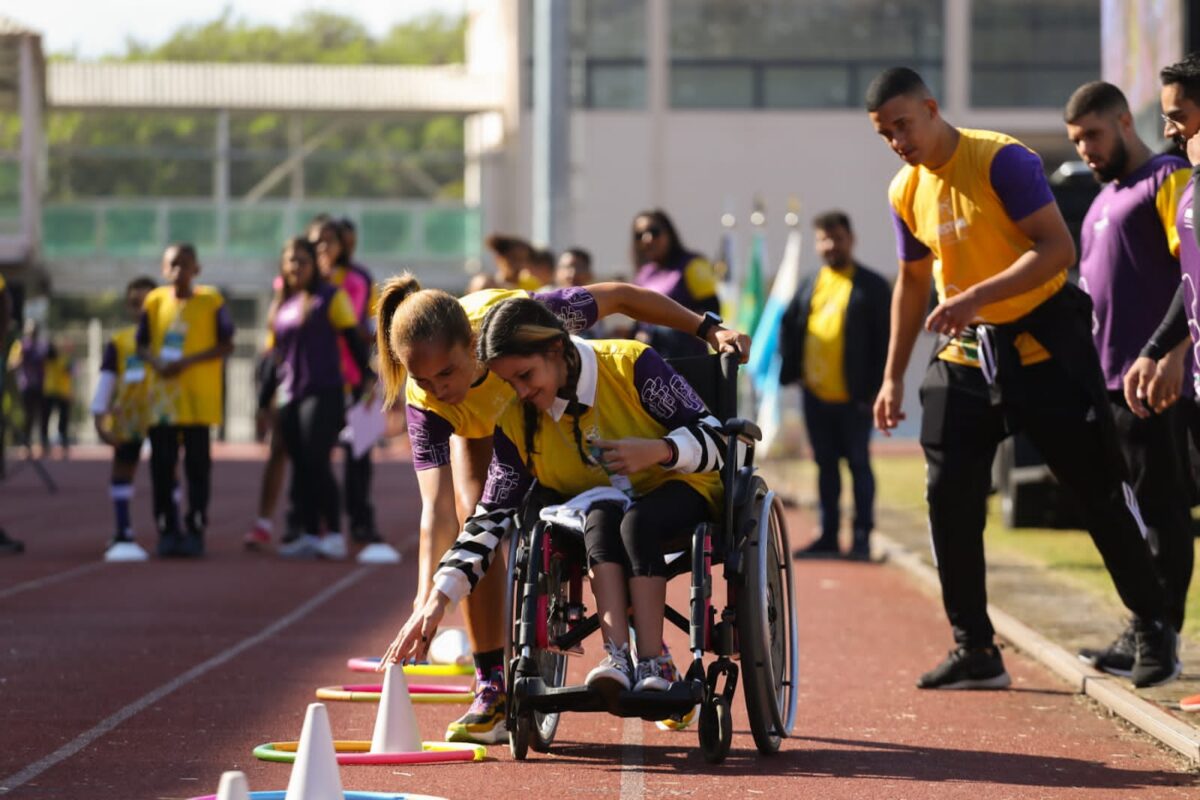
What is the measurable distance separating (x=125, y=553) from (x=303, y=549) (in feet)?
3.59

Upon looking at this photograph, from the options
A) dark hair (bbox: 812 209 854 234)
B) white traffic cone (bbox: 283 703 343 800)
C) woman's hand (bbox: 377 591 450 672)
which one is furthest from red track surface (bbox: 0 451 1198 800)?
dark hair (bbox: 812 209 854 234)

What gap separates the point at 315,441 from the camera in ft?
45.8

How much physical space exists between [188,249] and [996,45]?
3114cm

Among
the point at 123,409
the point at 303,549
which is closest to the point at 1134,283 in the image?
the point at 303,549

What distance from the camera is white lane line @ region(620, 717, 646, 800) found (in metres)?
6.27

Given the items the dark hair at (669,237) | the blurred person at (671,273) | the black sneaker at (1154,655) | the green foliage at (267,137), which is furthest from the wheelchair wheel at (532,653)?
the green foliage at (267,137)

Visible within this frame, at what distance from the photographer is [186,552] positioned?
14.4 metres

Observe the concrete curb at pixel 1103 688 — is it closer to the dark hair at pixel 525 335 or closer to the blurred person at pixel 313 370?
the dark hair at pixel 525 335

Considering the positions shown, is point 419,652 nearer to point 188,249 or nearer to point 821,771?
point 821,771

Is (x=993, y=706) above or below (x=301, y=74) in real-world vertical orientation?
below

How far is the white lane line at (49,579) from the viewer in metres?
12.2

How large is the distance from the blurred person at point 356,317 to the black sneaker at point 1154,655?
7.04m

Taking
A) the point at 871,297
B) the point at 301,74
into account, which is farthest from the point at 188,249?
the point at 301,74

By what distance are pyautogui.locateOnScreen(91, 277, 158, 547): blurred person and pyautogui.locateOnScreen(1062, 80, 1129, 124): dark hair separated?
7.44 metres
